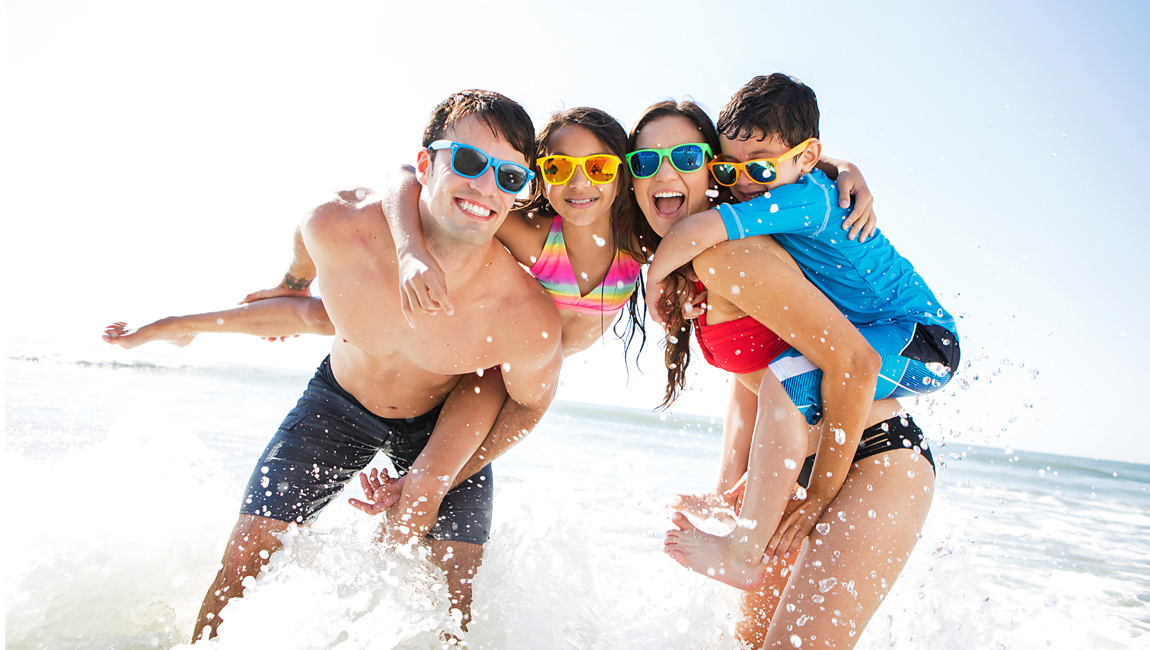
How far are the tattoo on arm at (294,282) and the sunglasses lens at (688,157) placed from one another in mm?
2498

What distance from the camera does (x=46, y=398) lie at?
33.5 ft

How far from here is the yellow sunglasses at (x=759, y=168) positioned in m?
3.03

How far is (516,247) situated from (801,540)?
6.77 ft

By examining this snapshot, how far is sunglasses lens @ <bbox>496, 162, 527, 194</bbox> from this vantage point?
321 cm

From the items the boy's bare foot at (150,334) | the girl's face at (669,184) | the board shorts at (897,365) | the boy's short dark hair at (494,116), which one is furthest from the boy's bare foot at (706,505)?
the boy's bare foot at (150,334)

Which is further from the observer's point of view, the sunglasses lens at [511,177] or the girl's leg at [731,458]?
the girl's leg at [731,458]

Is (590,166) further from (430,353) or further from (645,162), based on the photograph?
(430,353)

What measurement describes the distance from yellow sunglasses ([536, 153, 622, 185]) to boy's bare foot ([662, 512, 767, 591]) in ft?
5.73

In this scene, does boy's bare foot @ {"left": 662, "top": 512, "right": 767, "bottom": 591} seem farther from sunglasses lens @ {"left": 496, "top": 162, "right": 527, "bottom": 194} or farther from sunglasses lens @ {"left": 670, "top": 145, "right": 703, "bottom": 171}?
sunglasses lens @ {"left": 496, "top": 162, "right": 527, "bottom": 194}

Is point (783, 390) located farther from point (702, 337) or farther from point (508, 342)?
point (508, 342)

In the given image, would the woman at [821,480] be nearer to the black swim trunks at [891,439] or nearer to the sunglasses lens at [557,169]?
the black swim trunks at [891,439]

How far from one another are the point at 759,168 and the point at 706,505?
1.75 metres

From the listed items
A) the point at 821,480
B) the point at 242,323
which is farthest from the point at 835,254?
the point at 242,323

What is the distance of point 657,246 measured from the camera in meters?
3.50
